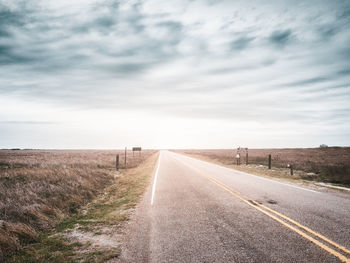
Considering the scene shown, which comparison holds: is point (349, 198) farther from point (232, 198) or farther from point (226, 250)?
point (226, 250)

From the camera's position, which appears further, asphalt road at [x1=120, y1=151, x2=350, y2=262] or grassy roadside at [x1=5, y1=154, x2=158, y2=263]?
grassy roadside at [x1=5, y1=154, x2=158, y2=263]

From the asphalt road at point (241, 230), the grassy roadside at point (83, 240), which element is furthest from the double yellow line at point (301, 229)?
the grassy roadside at point (83, 240)

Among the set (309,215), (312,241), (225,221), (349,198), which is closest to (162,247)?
(225,221)

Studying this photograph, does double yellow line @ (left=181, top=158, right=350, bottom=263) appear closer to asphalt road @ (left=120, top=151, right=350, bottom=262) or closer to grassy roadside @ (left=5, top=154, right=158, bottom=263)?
asphalt road @ (left=120, top=151, right=350, bottom=262)

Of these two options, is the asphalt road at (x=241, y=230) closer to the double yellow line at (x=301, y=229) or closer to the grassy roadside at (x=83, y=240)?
the double yellow line at (x=301, y=229)

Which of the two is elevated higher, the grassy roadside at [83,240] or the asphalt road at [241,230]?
the asphalt road at [241,230]

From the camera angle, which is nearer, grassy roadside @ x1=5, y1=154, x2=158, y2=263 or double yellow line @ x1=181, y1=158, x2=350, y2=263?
double yellow line @ x1=181, y1=158, x2=350, y2=263

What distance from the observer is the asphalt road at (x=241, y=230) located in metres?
3.62

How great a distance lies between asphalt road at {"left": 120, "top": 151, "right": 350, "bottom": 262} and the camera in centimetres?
362

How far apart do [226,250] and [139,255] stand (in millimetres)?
1750

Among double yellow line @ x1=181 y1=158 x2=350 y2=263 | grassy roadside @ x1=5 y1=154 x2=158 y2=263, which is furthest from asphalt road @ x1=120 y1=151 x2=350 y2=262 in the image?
grassy roadside @ x1=5 y1=154 x2=158 y2=263

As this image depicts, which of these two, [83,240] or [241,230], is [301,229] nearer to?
[241,230]

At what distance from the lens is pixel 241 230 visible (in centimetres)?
469

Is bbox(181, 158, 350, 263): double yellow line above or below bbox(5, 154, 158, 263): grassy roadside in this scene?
above
